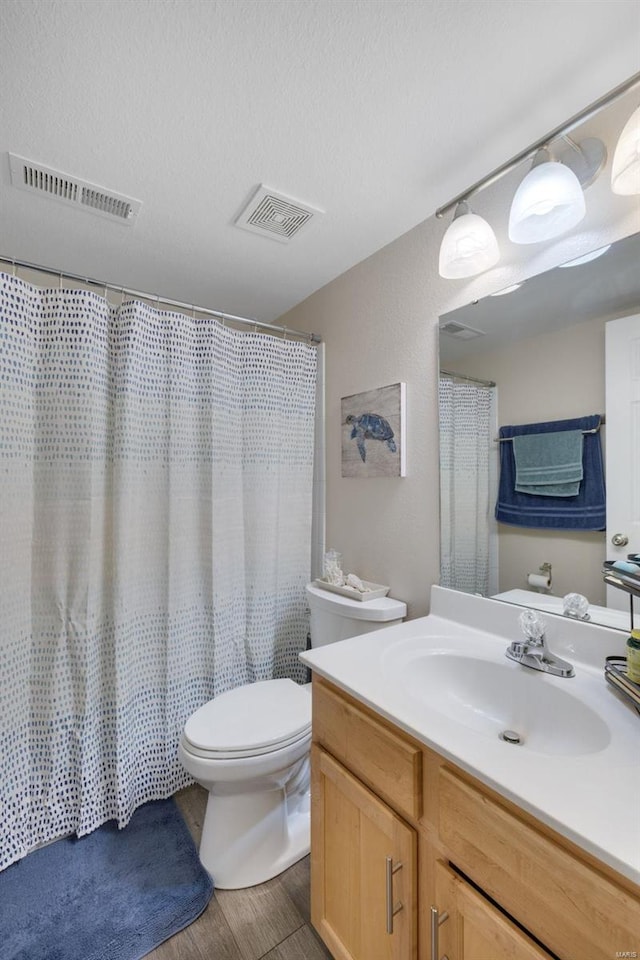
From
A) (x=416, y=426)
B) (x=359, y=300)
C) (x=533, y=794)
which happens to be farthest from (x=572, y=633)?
(x=359, y=300)

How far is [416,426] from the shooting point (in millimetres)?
1520

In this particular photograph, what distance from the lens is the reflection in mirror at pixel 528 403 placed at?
1.00 m

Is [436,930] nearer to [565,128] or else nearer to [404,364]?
[404,364]

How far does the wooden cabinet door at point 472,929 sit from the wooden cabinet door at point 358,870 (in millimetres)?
71

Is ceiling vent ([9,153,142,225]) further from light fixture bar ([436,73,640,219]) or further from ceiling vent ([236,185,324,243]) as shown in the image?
light fixture bar ([436,73,640,219])

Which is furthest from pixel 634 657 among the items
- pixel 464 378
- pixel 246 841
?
pixel 246 841

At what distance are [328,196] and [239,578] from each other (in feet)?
4.88

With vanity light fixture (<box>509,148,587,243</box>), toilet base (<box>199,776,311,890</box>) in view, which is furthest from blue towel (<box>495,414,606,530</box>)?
toilet base (<box>199,776,311,890</box>)

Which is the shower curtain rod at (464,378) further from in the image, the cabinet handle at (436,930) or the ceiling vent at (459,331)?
the cabinet handle at (436,930)

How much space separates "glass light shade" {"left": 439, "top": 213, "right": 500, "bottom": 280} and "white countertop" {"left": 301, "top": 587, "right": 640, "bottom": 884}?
39.2 inches

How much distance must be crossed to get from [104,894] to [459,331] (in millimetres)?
2087

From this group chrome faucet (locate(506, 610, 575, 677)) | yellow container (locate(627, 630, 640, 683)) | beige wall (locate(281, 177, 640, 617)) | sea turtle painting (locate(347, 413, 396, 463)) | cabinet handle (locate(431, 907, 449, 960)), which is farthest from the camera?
sea turtle painting (locate(347, 413, 396, 463))

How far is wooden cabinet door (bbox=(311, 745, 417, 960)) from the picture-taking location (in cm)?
79

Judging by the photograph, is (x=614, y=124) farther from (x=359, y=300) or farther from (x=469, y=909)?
(x=469, y=909)
